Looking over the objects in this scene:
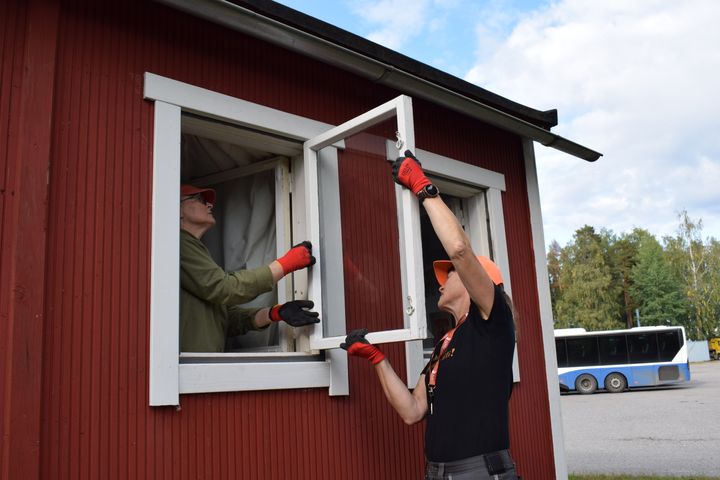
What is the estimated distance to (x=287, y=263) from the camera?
158 inches

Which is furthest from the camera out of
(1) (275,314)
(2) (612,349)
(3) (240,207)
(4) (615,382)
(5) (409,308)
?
(4) (615,382)

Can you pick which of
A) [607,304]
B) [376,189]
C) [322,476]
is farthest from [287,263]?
[607,304]

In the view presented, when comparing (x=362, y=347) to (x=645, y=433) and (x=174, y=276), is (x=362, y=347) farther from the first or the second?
(x=645, y=433)

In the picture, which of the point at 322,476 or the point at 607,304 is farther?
the point at 607,304

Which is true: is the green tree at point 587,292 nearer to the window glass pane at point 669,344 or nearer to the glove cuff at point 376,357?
the window glass pane at point 669,344

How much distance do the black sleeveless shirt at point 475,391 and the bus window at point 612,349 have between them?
2407 cm

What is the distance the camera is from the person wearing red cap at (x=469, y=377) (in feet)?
10.5

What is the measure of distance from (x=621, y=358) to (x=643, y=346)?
3.08 feet

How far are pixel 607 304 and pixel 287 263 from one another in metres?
57.0

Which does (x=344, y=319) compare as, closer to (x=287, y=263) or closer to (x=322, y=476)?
(x=287, y=263)

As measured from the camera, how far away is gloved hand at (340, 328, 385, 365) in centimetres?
376

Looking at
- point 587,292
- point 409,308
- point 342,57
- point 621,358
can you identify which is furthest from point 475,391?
point 587,292

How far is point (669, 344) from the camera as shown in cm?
2498

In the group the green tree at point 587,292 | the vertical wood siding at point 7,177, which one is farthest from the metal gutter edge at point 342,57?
the green tree at point 587,292
